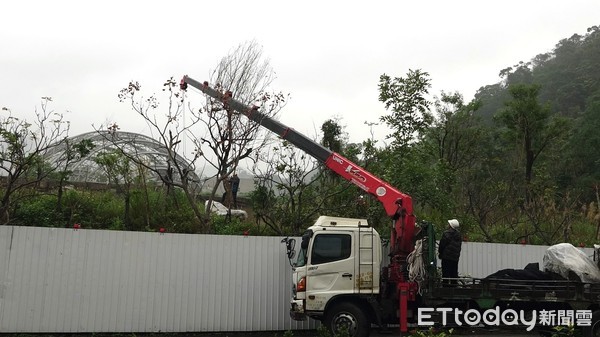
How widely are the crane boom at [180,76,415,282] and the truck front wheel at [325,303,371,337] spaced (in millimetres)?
981

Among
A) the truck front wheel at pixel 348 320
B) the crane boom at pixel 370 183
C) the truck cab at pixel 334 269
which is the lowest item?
the truck front wheel at pixel 348 320

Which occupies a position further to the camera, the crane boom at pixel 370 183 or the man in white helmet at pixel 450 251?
the crane boom at pixel 370 183

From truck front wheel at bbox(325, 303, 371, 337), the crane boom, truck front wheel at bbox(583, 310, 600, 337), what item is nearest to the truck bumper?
truck front wheel at bbox(325, 303, 371, 337)

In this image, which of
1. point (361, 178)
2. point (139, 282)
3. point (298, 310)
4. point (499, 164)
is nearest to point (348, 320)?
point (298, 310)

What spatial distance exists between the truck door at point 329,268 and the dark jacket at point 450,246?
173cm

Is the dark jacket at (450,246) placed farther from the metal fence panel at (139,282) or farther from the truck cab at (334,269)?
the metal fence panel at (139,282)

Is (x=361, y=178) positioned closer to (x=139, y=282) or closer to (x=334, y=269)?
(x=334, y=269)

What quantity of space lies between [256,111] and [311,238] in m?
4.37

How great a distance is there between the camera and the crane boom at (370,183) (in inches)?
407

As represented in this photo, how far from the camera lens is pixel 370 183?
11.0 metres

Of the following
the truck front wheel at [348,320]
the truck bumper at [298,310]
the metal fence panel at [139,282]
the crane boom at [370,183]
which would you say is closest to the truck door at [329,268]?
the truck bumper at [298,310]

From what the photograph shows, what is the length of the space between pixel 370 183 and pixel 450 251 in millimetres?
2152

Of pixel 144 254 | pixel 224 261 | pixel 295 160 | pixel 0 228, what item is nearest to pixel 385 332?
pixel 224 261

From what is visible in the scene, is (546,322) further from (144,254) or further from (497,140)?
(497,140)
